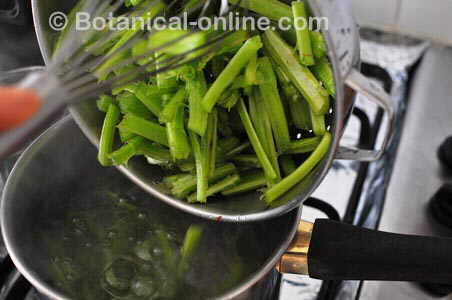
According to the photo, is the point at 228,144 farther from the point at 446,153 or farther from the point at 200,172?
the point at 446,153

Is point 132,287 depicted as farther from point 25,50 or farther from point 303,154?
point 25,50

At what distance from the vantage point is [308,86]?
64cm

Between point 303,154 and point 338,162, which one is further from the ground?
point 303,154

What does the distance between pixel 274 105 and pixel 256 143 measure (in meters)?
0.05

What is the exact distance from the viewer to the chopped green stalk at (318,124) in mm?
650

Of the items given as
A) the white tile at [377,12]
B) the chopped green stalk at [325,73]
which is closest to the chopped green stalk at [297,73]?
the chopped green stalk at [325,73]

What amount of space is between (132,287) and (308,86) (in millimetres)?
322

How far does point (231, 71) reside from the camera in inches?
25.5

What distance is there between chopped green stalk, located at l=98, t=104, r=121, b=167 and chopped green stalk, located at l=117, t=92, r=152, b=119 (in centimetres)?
1

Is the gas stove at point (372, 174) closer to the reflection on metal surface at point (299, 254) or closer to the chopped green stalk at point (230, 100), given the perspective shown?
the reflection on metal surface at point (299, 254)

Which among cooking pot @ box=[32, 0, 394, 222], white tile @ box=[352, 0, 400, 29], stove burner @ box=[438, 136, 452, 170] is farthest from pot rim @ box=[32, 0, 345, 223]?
white tile @ box=[352, 0, 400, 29]

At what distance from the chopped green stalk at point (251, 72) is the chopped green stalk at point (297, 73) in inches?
1.1

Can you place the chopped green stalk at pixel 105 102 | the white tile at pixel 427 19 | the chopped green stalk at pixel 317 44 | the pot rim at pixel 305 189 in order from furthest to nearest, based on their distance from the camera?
the white tile at pixel 427 19 < the chopped green stalk at pixel 105 102 < the chopped green stalk at pixel 317 44 < the pot rim at pixel 305 189

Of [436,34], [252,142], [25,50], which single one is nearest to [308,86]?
[252,142]
